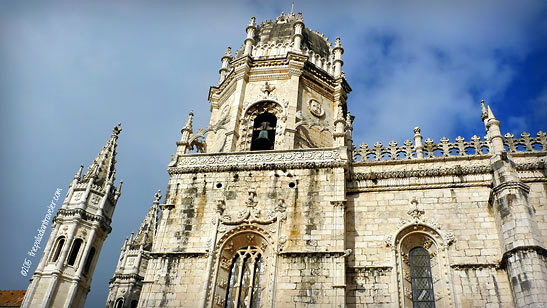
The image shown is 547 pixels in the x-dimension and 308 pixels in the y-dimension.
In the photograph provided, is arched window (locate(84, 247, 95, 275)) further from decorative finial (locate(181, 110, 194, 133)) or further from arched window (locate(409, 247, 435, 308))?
arched window (locate(409, 247, 435, 308))

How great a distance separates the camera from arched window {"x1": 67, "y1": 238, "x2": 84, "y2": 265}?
66.0 feet

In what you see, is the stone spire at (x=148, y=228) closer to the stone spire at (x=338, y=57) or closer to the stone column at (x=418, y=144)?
the stone spire at (x=338, y=57)

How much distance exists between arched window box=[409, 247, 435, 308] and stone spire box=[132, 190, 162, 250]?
1446cm

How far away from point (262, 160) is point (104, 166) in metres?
8.42

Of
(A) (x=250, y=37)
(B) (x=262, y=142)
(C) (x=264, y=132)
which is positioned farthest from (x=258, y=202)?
(A) (x=250, y=37)

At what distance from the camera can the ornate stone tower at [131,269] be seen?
2492 centimetres

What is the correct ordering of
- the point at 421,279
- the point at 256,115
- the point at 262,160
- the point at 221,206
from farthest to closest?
the point at 256,115 → the point at 262,160 → the point at 221,206 → the point at 421,279

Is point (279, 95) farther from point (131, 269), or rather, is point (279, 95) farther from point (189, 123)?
point (131, 269)

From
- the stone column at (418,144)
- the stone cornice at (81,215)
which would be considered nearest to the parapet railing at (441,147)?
the stone column at (418,144)

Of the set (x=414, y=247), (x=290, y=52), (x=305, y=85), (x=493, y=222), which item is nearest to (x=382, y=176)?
(x=414, y=247)

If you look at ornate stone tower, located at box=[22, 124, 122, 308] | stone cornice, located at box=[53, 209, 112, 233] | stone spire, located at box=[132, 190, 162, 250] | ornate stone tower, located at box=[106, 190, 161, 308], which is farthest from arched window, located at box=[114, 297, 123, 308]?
stone cornice, located at box=[53, 209, 112, 233]

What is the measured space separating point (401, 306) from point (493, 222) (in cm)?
438

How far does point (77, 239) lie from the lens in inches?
808

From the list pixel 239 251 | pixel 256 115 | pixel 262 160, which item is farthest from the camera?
pixel 256 115
